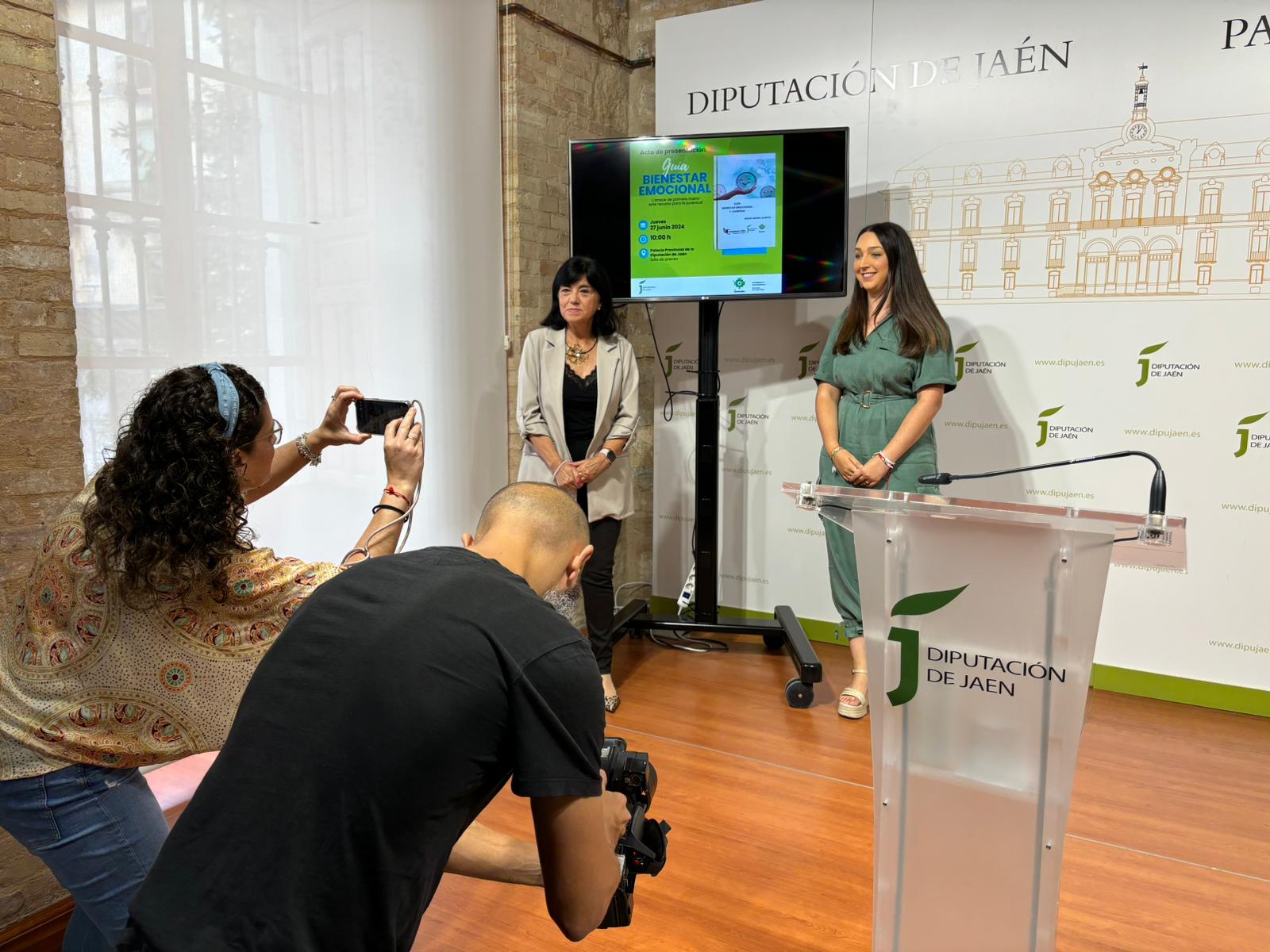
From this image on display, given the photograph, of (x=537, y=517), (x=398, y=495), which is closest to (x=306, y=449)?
(x=398, y=495)

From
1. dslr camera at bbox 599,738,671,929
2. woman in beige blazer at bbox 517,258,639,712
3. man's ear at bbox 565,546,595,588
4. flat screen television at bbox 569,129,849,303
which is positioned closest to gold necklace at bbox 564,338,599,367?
woman in beige blazer at bbox 517,258,639,712

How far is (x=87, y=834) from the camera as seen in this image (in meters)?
1.41

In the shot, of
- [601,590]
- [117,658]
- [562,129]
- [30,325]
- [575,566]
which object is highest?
[562,129]

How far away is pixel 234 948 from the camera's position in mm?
984

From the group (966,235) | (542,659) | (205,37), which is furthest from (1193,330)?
(205,37)

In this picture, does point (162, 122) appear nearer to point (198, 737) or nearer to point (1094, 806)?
point (198, 737)

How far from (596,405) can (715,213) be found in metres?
0.92

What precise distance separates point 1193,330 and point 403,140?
9.59 ft

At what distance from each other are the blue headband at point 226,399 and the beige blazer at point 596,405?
1971mm

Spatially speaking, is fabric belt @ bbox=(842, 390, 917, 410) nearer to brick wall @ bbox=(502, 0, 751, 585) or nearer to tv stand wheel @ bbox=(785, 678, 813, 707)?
tv stand wheel @ bbox=(785, 678, 813, 707)

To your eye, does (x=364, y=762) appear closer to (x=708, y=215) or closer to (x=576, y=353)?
(x=576, y=353)

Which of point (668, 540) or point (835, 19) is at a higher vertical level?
point (835, 19)

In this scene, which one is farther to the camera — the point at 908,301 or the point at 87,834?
the point at 908,301

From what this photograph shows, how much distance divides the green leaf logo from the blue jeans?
1274mm
